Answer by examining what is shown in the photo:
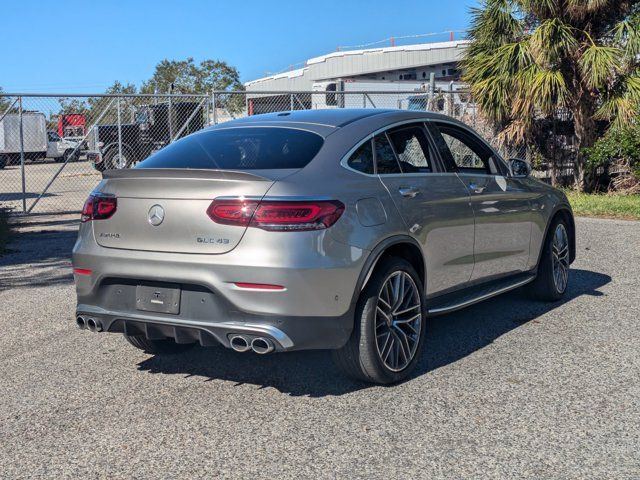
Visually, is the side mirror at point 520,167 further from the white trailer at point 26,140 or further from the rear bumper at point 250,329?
the white trailer at point 26,140

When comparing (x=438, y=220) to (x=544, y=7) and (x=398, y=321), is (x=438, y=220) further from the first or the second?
(x=544, y=7)

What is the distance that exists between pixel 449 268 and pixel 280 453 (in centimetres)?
216

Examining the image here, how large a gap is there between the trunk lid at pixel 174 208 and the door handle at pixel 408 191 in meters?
0.89

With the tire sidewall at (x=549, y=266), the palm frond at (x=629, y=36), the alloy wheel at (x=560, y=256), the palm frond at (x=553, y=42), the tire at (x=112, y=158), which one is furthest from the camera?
the tire at (x=112, y=158)

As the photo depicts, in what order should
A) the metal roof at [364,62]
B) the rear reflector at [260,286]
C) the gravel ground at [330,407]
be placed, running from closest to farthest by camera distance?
the gravel ground at [330,407], the rear reflector at [260,286], the metal roof at [364,62]

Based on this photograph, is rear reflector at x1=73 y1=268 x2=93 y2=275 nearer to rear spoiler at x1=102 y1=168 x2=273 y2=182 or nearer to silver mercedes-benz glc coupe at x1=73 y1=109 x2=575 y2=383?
silver mercedes-benz glc coupe at x1=73 y1=109 x2=575 y2=383

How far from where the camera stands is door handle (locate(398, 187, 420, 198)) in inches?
201

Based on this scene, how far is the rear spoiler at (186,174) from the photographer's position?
4.43 m

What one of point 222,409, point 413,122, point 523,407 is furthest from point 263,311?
point 413,122

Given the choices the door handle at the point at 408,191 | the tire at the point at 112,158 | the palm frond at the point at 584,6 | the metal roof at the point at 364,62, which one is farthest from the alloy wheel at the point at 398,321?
the metal roof at the point at 364,62

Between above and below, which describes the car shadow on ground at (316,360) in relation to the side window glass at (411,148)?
below

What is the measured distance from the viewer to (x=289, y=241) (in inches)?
169

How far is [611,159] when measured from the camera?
54.7ft

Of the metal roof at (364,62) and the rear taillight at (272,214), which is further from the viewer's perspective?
the metal roof at (364,62)
